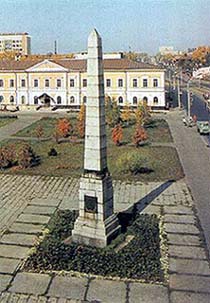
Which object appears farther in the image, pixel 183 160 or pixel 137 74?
pixel 137 74

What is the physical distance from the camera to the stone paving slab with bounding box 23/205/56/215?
1408cm

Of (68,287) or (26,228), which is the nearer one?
(68,287)

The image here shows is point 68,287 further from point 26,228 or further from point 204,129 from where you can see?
point 204,129

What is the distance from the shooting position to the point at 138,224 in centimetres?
1265

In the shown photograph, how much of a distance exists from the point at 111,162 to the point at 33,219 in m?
9.40

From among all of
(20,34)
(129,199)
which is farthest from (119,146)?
(20,34)

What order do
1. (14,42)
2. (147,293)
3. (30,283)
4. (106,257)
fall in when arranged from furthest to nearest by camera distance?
(14,42) < (106,257) < (30,283) < (147,293)

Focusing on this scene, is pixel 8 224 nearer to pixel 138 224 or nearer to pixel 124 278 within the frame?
pixel 138 224

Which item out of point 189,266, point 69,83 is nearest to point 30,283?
point 189,266

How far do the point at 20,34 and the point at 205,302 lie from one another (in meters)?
132

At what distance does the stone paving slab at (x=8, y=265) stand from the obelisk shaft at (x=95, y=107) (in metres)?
2.99

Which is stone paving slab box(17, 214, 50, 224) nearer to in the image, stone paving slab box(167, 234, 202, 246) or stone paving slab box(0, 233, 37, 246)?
stone paving slab box(0, 233, 37, 246)

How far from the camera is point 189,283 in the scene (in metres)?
9.44

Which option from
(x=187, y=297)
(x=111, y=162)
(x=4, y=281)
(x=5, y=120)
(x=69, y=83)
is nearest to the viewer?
(x=187, y=297)
